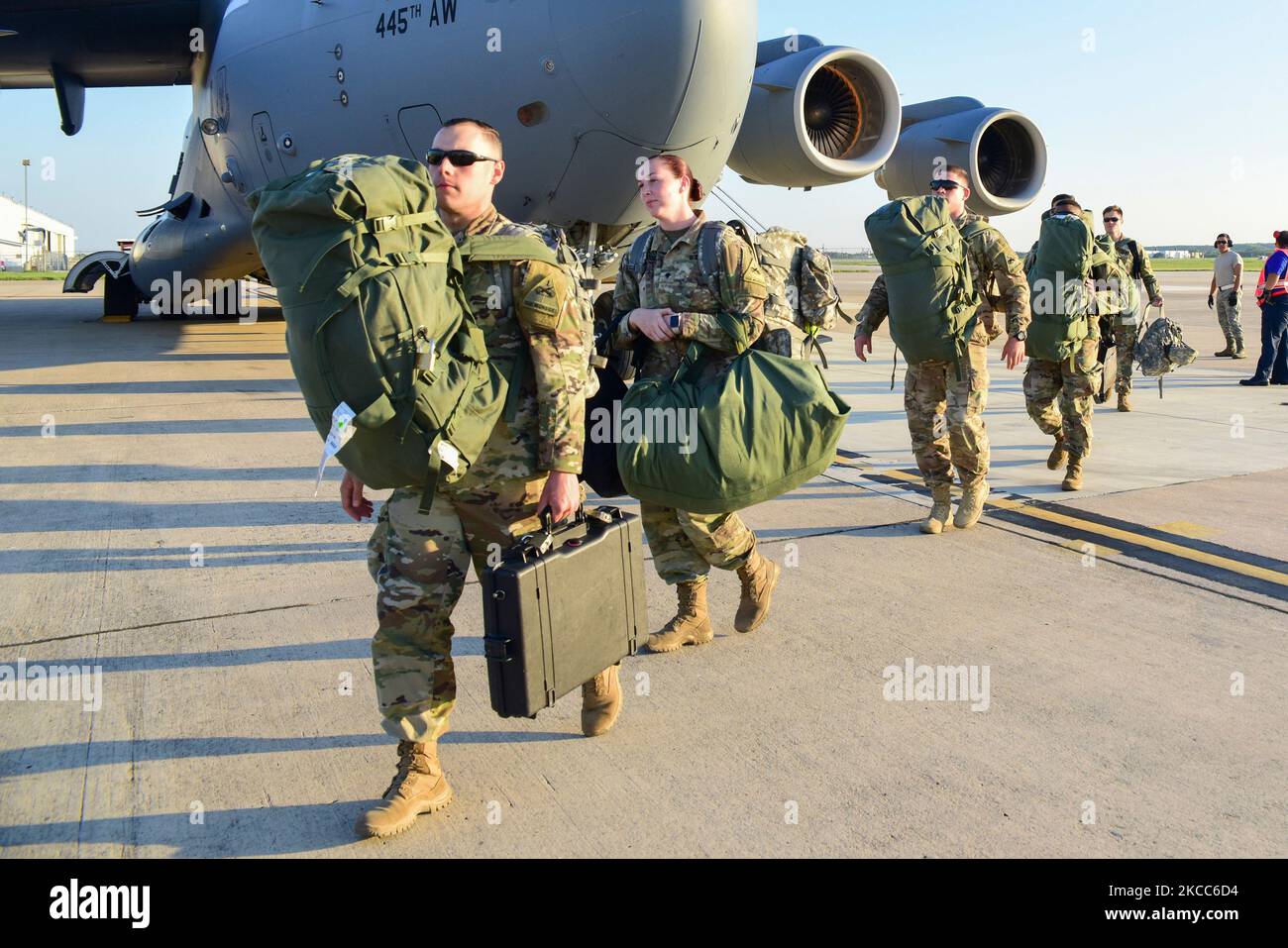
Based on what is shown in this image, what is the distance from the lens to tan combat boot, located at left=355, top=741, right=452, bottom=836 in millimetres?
2746

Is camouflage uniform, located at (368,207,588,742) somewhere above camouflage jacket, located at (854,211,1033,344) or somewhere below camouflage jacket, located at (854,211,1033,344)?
below

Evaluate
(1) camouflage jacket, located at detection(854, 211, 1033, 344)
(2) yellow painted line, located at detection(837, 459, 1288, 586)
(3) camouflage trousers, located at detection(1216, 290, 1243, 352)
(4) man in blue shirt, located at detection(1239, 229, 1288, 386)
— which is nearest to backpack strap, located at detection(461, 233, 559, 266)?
(1) camouflage jacket, located at detection(854, 211, 1033, 344)

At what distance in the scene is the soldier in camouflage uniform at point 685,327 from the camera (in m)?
3.88

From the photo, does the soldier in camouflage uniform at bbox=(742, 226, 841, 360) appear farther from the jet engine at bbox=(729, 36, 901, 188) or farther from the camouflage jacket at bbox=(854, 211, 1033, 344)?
the jet engine at bbox=(729, 36, 901, 188)

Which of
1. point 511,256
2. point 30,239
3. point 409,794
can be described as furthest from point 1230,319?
point 30,239

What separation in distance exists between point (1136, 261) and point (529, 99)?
553cm

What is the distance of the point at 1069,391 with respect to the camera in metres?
6.57

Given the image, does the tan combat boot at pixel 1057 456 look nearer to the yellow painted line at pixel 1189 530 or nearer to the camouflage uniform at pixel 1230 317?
the yellow painted line at pixel 1189 530

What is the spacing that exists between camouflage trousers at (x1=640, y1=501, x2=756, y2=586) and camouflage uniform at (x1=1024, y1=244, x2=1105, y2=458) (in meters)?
3.36

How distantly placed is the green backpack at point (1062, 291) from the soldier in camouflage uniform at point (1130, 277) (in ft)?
6.45

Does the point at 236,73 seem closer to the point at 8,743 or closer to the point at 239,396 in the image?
the point at 239,396

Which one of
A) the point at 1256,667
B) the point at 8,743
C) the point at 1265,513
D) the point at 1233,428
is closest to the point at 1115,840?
the point at 1256,667

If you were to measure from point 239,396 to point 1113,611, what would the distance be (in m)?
7.88
